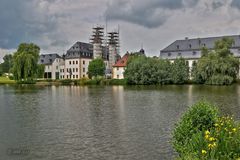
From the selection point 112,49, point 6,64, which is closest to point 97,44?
point 112,49

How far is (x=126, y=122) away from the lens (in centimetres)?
1989

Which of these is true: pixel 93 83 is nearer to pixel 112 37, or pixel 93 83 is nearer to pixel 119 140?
pixel 112 37

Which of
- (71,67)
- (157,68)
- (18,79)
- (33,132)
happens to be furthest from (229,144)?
(71,67)

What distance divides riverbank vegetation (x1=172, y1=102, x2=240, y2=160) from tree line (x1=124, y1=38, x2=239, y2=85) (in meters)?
58.4

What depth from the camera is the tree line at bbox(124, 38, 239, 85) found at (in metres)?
68.1

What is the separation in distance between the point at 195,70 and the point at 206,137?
67.1 metres

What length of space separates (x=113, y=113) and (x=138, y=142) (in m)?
9.60

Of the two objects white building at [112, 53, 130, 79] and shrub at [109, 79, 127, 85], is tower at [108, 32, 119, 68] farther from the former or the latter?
shrub at [109, 79, 127, 85]

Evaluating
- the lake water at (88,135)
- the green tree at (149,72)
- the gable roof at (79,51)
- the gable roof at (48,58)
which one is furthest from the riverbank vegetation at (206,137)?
the gable roof at (48,58)

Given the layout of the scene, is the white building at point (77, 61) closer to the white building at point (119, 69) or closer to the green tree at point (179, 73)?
the white building at point (119, 69)

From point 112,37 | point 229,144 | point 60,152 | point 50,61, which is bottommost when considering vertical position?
point 60,152

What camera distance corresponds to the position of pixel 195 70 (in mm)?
72938

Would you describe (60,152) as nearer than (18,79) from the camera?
Yes

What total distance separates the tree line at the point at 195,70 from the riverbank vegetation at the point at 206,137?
58432 millimetres
